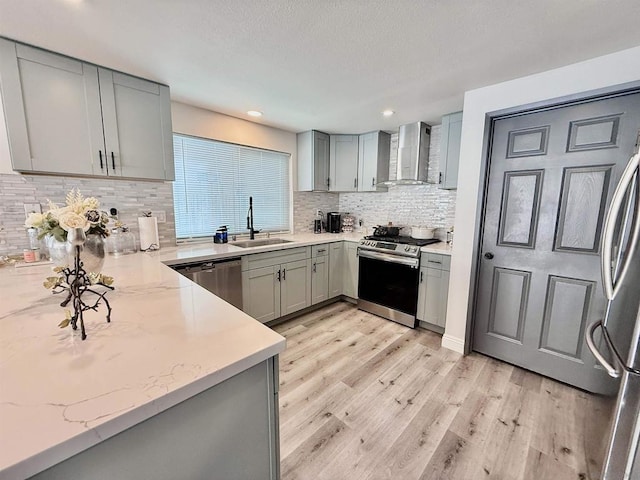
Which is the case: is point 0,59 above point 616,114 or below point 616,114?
above

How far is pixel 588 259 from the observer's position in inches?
74.6

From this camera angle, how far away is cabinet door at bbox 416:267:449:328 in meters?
2.68

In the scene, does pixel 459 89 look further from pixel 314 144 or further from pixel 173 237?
pixel 173 237

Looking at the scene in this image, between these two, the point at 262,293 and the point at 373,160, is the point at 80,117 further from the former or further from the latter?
the point at 373,160

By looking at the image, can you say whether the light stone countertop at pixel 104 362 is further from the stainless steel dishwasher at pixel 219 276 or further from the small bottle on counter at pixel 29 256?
the stainless steel dishwasher at pixel 219 276

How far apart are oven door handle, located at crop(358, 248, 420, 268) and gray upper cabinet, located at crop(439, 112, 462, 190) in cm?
86

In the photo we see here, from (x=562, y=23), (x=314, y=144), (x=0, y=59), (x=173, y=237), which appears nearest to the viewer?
(x=562, y=23)

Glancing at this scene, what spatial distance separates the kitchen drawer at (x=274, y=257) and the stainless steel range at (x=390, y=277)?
0.72 metres

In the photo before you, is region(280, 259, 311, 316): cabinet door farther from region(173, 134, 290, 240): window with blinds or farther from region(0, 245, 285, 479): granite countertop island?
region(0, 245, 285, 479): granite countertop island

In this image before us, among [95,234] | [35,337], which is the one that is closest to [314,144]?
[95,234]

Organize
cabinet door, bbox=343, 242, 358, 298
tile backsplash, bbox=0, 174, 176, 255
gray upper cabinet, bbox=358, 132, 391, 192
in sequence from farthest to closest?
gray upper cabinet, bbox=358, 132, 391, 192 < cabinet door, bbox=343, 242, 358, 298 < tile backsplash, bbox=0, 174, 176, 255

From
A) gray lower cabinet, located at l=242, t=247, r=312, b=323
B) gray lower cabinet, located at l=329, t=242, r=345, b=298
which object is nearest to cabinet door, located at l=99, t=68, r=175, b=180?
gray lower cabinet, located at l=242, t=247, r=312, b=323

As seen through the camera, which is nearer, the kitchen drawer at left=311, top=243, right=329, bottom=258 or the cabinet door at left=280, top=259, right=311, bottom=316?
the cabinet door at left=280, top=259, right=311, bottom=316

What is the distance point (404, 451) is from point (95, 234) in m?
1.89
